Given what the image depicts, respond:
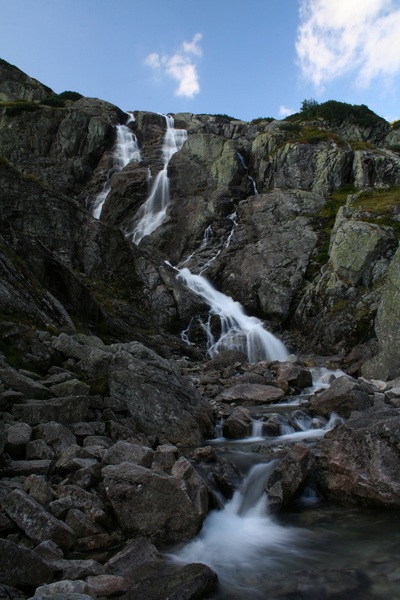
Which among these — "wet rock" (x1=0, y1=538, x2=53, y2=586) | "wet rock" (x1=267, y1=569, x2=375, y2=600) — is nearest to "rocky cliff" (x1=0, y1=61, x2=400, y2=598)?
"wet rock" (x1=0, y1=538, x2=53, y2=586)

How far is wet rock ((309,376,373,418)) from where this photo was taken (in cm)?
1251

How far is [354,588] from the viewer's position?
17.2 ft

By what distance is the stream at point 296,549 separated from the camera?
17.6 feet

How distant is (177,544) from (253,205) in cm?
4041

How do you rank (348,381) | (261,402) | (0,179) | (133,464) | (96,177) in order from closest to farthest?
(133,464) → (348,381) → (261,402) → (0,179) → (96,177)

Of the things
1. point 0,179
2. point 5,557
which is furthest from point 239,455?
point 0,179

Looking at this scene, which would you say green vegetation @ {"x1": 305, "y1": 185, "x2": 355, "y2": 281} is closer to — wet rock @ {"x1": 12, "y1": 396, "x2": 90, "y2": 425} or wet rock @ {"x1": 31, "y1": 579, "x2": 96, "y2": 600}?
wet rock @ {"x1": 12, "y1": 396, "x2": 90, "y2": 425}

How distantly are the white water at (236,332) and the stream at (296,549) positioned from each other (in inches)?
772

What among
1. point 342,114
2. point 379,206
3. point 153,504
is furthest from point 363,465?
point 342,114

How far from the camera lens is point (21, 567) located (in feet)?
15.1

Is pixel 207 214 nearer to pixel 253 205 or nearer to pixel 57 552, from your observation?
pixel 253 205

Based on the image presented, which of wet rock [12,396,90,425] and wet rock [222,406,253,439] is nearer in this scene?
wet rock [12,396,90,425]

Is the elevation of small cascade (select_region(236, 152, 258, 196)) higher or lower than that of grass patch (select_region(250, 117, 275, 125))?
lower

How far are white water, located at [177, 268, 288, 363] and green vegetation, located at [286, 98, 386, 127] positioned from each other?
141ft
